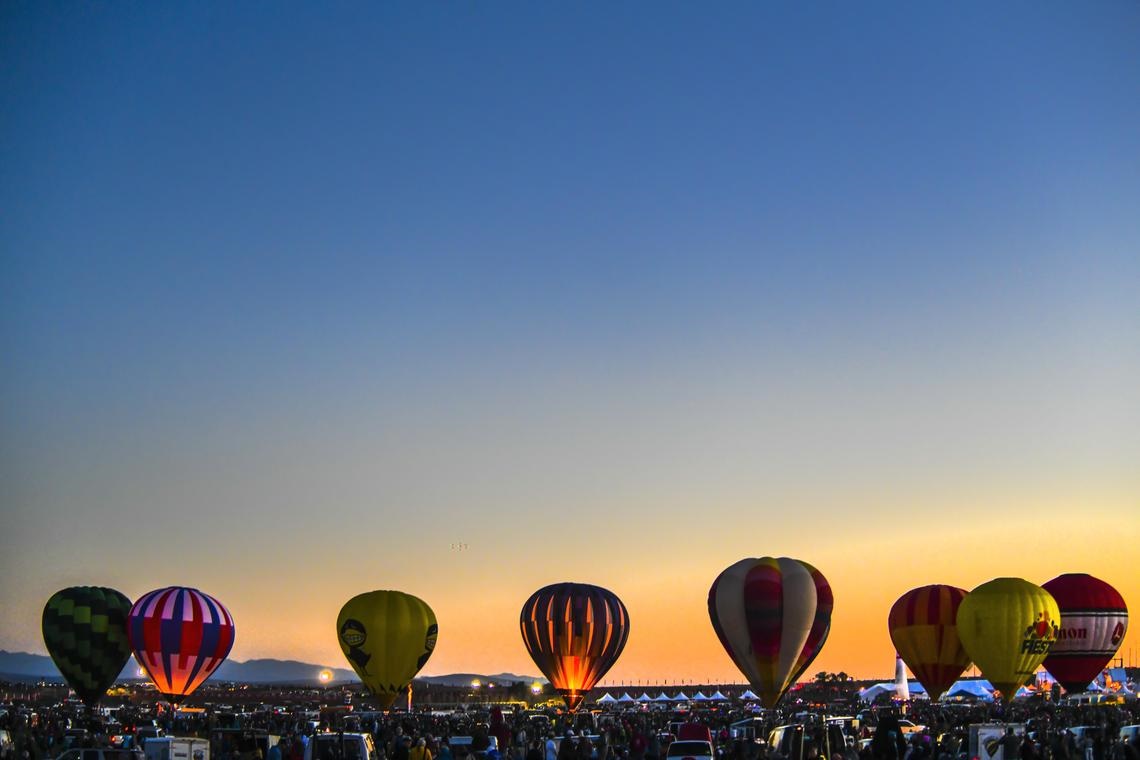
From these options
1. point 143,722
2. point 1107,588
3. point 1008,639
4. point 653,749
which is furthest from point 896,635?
point 143,722

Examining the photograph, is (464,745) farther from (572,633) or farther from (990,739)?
(572,633)

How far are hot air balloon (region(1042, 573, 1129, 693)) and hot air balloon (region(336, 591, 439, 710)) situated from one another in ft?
83.6

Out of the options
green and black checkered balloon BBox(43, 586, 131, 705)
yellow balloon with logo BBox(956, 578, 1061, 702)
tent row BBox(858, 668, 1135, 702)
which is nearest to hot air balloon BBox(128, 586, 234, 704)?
green and black checkered balloon BBox(43, 586, 131, 705)

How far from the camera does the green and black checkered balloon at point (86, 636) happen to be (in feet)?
150

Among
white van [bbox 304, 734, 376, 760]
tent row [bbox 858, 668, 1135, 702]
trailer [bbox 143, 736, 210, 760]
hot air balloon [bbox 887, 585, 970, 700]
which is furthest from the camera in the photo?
tent row [bbox 858, 668, 1135, 702]

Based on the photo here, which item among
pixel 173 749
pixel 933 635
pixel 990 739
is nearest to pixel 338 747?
pixel 173 749

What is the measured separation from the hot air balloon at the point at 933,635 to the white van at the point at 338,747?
30280mm

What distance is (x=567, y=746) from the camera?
21.6 m

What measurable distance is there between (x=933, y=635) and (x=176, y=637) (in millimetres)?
28079

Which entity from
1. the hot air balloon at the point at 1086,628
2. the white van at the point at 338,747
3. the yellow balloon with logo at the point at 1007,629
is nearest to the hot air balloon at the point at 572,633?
the yellow balloon with logo at the point at 1007,629

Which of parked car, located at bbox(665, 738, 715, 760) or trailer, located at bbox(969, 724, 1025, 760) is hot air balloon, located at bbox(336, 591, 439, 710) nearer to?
parked car, located at bbox(665, 738, 715, 760)

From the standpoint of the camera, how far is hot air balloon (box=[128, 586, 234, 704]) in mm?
44500

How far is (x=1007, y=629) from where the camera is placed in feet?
146

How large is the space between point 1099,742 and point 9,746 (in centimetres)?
2326
